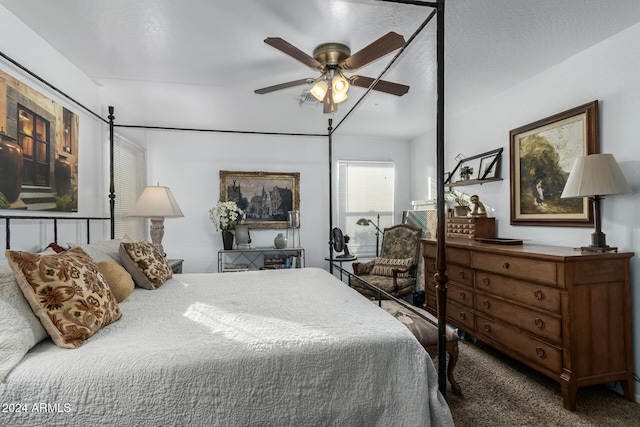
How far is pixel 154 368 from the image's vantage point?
110 centimetres

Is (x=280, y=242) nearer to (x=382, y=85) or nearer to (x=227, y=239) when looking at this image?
(x=227, y=239)

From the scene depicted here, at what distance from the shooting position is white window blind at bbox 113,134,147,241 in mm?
3572

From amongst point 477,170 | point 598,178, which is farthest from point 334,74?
point 477,170

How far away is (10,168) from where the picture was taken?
1932 mm

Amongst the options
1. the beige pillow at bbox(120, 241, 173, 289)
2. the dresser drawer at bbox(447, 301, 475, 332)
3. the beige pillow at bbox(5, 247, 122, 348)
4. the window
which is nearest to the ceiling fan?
the beige pillow at bbox(120, 241, 173, 289)

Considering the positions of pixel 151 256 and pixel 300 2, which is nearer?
pixel 300 2

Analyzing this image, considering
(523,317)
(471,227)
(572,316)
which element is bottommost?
(523,317)

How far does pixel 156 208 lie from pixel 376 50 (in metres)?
2.37

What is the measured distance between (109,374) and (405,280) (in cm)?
320

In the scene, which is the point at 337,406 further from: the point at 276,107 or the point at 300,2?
the point at 276,107

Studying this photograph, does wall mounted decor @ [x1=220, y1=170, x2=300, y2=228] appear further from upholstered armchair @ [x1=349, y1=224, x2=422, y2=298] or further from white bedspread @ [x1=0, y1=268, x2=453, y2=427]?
white bedspread @ [x1=0, y1=268, x2=453, y2=427]

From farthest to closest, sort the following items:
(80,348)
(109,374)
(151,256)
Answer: (151,256) < (80,348) < (109,374)

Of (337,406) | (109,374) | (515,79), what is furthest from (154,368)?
(515,79)

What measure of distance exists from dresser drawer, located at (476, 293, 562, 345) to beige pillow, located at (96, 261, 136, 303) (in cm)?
253
